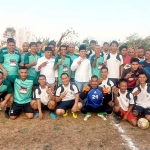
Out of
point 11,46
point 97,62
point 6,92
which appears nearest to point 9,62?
point 11,46

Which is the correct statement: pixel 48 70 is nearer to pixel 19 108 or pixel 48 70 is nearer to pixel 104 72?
pixel 19 108

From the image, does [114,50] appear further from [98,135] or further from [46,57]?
[98,135]

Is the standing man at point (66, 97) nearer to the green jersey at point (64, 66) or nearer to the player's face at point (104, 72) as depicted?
the green jersey at point (64, 66)

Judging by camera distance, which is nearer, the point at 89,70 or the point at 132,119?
the point at 132,119

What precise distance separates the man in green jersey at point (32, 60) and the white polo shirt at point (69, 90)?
1.10 meters

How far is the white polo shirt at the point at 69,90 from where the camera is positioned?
6.26 m

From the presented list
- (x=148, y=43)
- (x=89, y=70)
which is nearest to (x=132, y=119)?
(x=89, y=70)

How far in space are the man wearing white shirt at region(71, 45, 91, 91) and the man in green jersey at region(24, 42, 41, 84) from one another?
1214mm

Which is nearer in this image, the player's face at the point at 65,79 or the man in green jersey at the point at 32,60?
the player's face at the point at 65,79

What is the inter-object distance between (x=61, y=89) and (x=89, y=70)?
1135mm

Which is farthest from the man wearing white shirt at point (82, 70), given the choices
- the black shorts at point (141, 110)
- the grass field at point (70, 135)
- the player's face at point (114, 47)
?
the black shorts at point (141, 110)

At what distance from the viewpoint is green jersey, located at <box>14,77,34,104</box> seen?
6.22m

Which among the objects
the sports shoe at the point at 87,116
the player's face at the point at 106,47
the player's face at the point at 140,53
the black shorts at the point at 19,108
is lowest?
the sports shoe at the point at 87,116

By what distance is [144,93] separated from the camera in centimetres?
591
